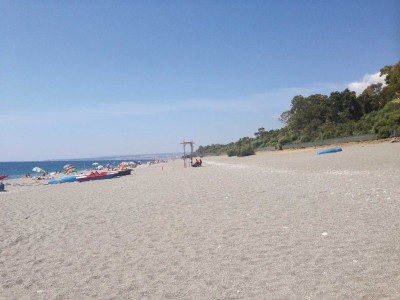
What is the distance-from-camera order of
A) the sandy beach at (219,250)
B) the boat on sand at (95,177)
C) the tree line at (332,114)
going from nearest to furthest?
the sandy beach at (219,250) → the boat on sand at (95,177) → the tree line at (332,114)

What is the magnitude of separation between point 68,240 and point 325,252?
5184mm

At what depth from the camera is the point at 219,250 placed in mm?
5715

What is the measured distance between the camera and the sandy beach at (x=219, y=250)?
4.25m

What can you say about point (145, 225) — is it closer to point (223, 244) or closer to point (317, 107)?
point (223, 244)

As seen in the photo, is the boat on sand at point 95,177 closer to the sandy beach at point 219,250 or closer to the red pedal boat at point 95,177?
the red pedal boat at point 95,177

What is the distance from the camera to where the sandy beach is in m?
4.25

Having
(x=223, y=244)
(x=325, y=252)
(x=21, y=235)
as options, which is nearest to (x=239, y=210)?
(x=223, y=244)

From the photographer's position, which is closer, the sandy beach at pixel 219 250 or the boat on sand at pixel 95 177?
the sandy beach at pixel 219 250

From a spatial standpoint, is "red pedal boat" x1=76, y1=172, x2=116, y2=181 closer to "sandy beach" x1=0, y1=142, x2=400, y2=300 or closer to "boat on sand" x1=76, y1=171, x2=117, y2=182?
"boat on sand" x1=76, y1=171, x2=117, y2=182

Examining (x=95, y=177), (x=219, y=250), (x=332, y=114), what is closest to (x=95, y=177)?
(x=95, y=177)

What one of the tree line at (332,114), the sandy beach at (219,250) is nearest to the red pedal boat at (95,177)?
the sandy beach at (219,250)

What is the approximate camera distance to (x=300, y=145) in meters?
48.6

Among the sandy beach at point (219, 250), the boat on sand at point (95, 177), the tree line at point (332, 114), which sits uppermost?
the tree line at point (332, 114)

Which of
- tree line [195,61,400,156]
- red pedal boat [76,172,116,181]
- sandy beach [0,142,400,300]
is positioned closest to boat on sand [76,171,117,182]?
red pedal boat [76,172,116,181]
